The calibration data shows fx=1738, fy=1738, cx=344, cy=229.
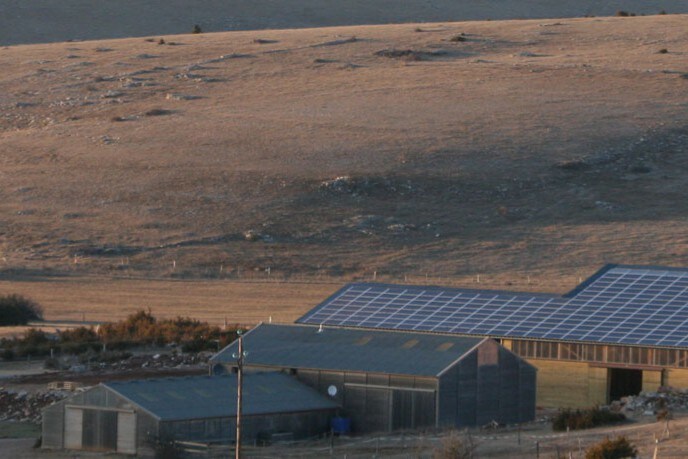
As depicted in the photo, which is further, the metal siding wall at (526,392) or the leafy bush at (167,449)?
the metal siding wall at (526,392)

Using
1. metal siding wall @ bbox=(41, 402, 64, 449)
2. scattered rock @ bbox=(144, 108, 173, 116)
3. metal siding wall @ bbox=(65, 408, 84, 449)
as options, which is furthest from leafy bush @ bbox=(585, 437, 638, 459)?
scattered rock @ bbox=(144, 108, 173, 116)

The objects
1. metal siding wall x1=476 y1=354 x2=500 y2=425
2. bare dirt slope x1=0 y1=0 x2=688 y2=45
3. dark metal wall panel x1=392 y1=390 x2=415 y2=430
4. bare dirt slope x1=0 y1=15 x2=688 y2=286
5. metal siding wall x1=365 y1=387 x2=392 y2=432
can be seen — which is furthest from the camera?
bare dirt slope x1=0 y1=0 x2=688 y2=45

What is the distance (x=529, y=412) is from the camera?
40.3m

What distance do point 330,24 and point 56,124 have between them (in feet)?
212

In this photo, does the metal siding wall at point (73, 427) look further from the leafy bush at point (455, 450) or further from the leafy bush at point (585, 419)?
the leafy bush at point (585, 419)

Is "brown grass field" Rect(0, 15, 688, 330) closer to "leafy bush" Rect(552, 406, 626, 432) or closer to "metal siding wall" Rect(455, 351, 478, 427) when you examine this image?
"metal siding wall" Rect(455, 351, 478, 427)

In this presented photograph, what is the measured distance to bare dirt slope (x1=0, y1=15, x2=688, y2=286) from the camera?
71.3m

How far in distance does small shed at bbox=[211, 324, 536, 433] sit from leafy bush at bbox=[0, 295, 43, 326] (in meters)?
17.8

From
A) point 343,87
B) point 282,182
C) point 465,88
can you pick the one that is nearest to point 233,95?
point 343,87

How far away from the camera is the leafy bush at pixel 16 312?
2283 inches

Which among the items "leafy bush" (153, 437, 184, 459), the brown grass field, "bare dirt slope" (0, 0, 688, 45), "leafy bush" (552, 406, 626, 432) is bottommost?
"leafy bush" (153, 437, 184, 459)

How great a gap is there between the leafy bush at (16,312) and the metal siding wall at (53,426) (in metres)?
21.6

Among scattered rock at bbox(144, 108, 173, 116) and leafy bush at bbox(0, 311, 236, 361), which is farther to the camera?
scattered rock at bbox(144, 108, 173, 116)

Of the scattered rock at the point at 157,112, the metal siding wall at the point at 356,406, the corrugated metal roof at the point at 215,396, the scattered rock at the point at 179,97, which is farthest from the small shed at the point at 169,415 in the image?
the scattered rock at the point at 179,97
